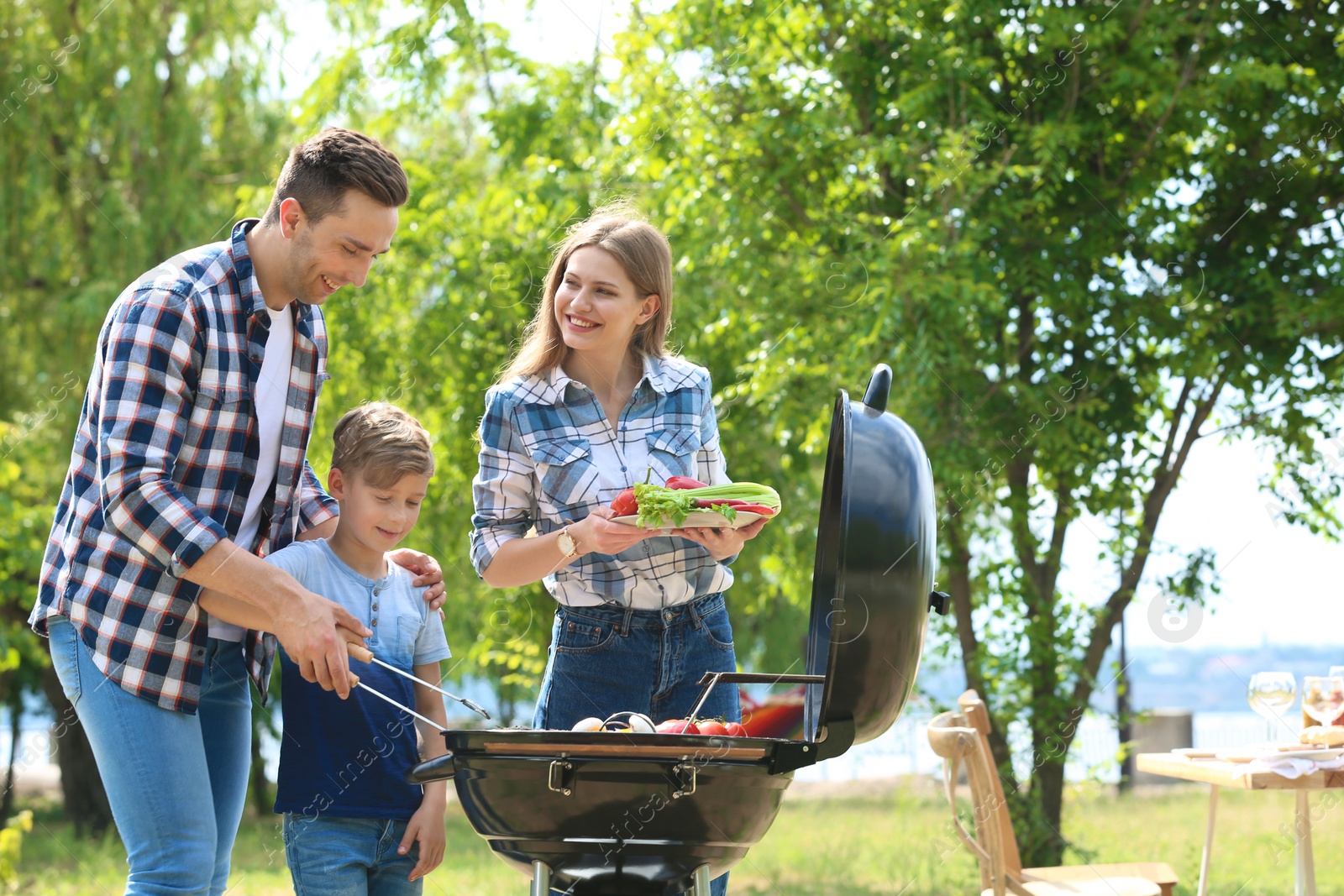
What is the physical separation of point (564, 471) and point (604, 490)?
95 mm

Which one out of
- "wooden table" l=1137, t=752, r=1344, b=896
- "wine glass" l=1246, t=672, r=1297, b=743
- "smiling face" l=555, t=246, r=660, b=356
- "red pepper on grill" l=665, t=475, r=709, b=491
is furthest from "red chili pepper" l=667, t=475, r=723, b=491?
"wine glass" l=1246, t=672, r=1297, b=743

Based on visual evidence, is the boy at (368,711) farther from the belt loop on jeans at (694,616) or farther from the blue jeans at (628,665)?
the belt loop on jeans at (694,616)

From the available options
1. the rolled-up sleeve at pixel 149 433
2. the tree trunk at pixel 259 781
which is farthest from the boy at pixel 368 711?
the tree trunk at pixel 259 781

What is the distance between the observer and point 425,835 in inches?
94.9

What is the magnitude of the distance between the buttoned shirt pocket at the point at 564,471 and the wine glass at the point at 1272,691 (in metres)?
2.69

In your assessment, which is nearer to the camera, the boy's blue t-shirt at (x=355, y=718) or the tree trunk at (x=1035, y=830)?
the boy's blue t-shirt at (x=355, y=718)

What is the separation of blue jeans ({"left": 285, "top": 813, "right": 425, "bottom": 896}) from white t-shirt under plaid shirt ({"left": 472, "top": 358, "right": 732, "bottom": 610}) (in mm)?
594

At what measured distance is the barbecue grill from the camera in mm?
1802

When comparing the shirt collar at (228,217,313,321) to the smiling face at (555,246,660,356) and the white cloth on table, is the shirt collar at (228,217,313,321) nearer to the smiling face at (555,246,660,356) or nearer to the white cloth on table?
the smiling face at (555,246,660,356)

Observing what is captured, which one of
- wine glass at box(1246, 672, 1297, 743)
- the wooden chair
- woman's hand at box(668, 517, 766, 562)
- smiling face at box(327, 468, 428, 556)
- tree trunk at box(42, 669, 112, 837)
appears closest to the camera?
woman's hand at box(668, 517, 766, 562)

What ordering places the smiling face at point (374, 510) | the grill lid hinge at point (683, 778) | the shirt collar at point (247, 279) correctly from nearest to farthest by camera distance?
the grill lid hinge at point (683, 778)
the shirt collar at point (247, 279)
the smiling face at point (374, 510)

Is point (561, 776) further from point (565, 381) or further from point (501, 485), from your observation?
point (565, 381)

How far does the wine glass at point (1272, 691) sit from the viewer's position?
12.7 ft

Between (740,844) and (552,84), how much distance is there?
6.00 meters
